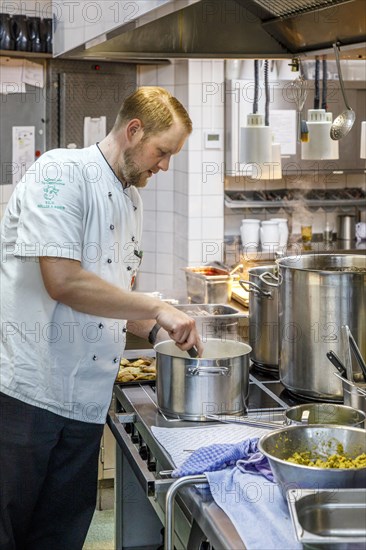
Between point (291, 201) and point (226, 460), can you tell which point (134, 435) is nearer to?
point (226, 460)

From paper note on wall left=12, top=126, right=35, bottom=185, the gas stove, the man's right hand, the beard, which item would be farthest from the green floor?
paper note on wall left=12, top=126, right=35, bottom=185

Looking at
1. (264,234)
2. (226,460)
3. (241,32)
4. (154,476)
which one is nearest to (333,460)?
(226,460)

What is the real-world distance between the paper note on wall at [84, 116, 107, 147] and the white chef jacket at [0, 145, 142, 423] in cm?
320

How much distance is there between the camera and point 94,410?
2566 mm

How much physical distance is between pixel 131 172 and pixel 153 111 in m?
0.20

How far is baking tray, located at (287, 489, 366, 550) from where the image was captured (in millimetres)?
1451

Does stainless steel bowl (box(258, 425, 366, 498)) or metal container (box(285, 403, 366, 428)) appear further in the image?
metal container (box(285, 403, 366, 428))

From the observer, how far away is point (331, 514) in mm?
1513

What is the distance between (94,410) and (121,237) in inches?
20.9

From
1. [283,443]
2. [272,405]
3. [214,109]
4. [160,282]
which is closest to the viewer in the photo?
[283,443]

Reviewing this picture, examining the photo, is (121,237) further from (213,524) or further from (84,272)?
(213,524)

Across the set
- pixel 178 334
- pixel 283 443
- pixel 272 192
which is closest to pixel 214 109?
pixel 272 192

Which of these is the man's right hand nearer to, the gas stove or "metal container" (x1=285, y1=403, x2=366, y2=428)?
the gas stove

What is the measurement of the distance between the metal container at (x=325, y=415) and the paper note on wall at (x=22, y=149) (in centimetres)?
386
